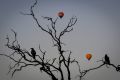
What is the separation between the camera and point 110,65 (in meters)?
4.96

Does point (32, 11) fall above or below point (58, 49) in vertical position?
above

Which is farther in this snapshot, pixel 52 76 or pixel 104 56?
pixel 104 56

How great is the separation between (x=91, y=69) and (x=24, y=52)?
4.94 feet

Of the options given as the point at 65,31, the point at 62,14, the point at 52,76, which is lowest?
the point at 52,76

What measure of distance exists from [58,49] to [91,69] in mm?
843

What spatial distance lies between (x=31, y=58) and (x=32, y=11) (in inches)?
40.2

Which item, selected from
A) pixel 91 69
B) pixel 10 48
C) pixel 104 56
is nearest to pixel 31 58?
pixel 10 48

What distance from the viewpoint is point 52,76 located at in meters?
4.73

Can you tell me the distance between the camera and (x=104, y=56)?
5039mm

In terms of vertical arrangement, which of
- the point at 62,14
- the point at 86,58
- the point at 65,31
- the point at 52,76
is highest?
the point at 62,14

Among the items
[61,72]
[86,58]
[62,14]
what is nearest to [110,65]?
[86,58]

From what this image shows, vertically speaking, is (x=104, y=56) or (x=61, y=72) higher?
(x=104, y=56)

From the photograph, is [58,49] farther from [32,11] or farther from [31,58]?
[32,11]

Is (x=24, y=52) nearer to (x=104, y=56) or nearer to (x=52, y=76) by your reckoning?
(x=52, y=76)
